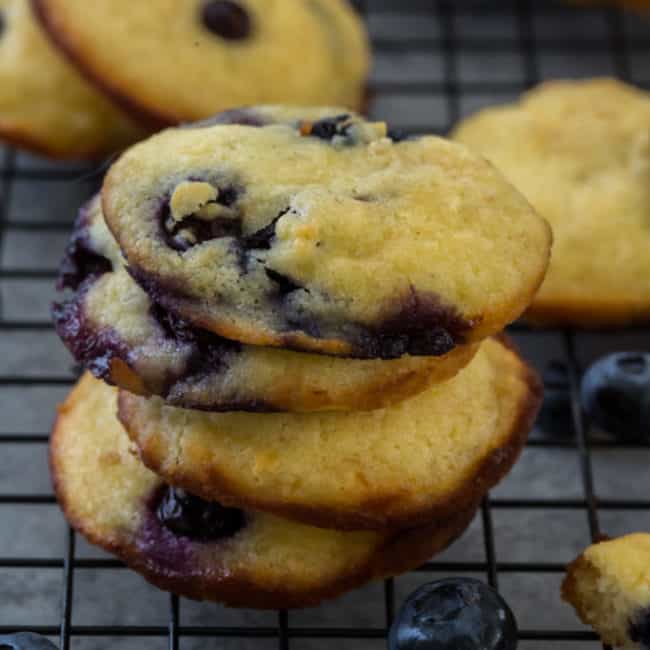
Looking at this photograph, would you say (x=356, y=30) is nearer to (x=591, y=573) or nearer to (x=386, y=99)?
(x=386, y=99)

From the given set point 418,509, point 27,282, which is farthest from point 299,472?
point 27,282

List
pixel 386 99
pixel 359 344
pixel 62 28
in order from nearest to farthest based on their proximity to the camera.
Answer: pixel 359 344
pixel 62 28
pixel 386 99

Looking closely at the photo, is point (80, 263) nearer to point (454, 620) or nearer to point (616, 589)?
point (454, 620)

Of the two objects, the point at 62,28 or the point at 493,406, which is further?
the point at 62,28

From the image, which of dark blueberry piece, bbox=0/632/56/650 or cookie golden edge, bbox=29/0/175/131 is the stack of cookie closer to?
dark blueberry piece, bbox=0/632/56/650

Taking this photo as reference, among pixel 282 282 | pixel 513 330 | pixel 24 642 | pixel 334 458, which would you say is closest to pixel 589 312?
pixel 513 330

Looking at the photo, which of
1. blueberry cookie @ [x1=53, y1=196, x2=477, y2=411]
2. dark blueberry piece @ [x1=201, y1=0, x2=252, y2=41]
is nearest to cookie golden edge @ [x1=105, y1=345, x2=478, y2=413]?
blueberry cookie @ [x1=53, y1=196, x2=477, y2=411]

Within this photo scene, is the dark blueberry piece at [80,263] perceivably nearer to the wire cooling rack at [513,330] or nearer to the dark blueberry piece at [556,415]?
the wire cooling rack at [513,330]
